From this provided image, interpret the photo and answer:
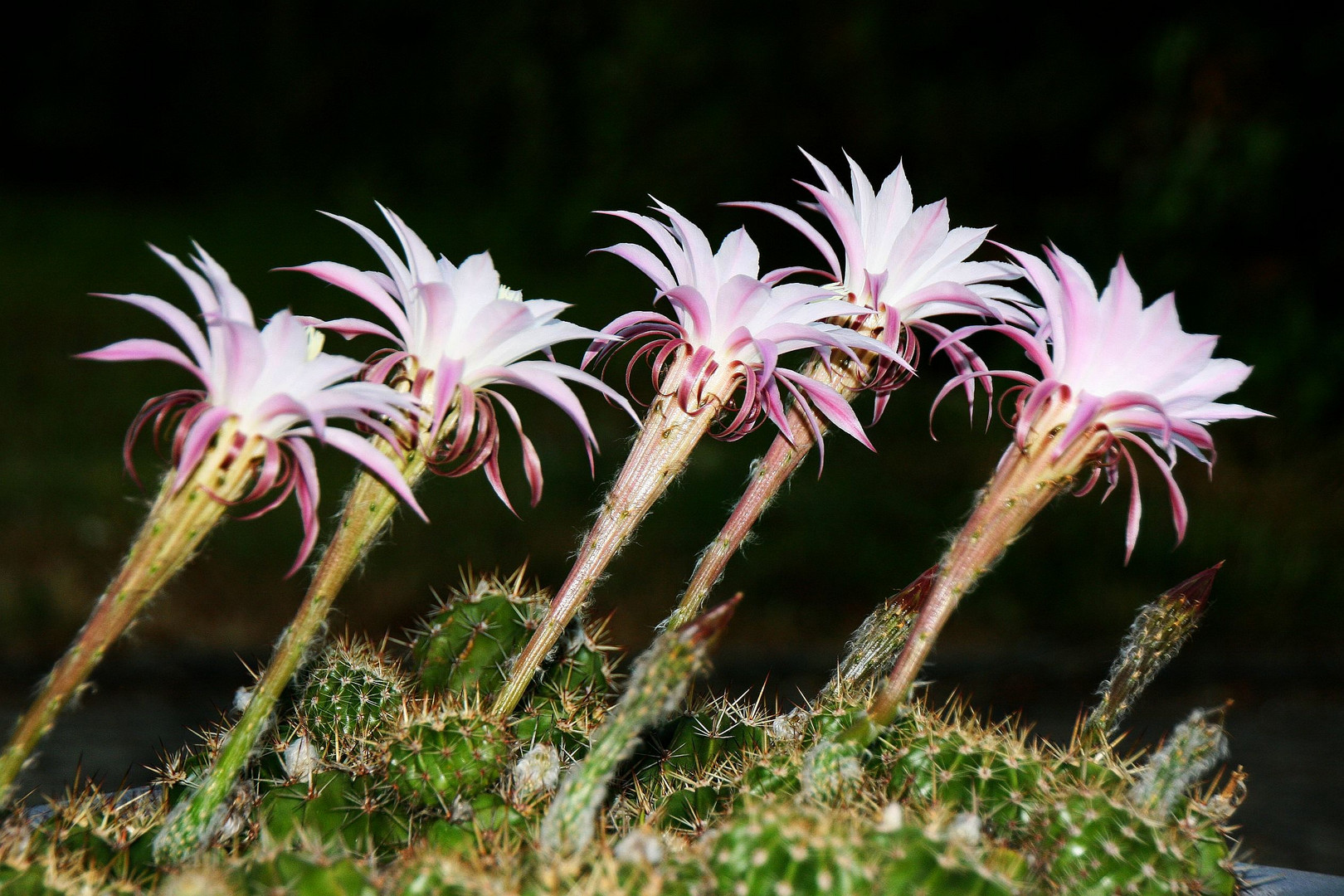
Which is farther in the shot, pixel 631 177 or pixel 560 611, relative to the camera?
pixel 631 177

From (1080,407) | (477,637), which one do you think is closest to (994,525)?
(1080,407)

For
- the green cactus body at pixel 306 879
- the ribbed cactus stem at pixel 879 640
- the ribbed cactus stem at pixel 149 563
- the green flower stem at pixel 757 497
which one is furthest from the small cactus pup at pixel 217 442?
the ribbed cactus stem at pixel 879 640

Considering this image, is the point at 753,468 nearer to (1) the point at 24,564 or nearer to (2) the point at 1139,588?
(2) the point at 1139,588

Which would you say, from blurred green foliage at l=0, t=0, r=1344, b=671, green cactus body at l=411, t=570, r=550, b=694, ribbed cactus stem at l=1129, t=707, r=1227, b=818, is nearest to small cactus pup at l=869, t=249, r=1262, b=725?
ribbed cactus stem at l=1129, t=707, r=1227, b=818

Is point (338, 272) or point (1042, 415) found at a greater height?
point (1042, 415)

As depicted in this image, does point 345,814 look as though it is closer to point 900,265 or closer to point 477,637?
point 477,637

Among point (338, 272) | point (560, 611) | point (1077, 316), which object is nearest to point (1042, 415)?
point (1077, 316)

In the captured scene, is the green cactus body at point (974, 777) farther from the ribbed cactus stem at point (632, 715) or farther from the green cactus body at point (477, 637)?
the green cactus body at point (477, 637)
